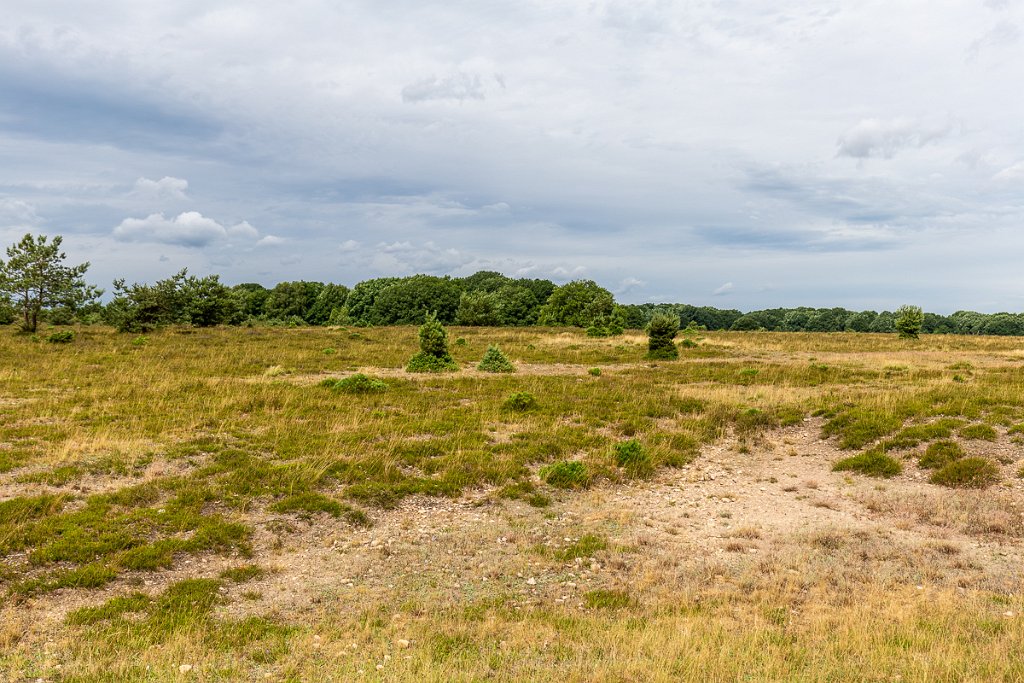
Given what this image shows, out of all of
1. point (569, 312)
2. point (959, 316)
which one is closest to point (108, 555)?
point (569, 312)

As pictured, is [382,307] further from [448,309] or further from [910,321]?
[910,321]

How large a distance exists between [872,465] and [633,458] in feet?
21.6

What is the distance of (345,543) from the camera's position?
10.7 metres

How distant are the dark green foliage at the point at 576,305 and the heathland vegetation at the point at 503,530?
6400 cm

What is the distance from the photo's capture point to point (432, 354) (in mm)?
31750

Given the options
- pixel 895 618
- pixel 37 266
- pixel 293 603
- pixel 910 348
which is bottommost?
pixel 293 603

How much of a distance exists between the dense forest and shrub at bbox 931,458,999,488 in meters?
42.0

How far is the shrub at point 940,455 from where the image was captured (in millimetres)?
14953

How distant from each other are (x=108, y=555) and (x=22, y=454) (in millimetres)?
6225

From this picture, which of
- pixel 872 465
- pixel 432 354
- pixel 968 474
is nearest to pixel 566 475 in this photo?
pixel 872 465

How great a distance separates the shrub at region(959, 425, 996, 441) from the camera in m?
16.2

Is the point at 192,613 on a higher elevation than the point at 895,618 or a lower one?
lower

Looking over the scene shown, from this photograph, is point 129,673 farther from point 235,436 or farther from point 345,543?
point 235,436

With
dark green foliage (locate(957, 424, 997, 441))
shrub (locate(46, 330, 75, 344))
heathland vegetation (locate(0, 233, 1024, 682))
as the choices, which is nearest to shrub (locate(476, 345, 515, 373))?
heathland vegetation (locate(0, 233, 1024, 682))
